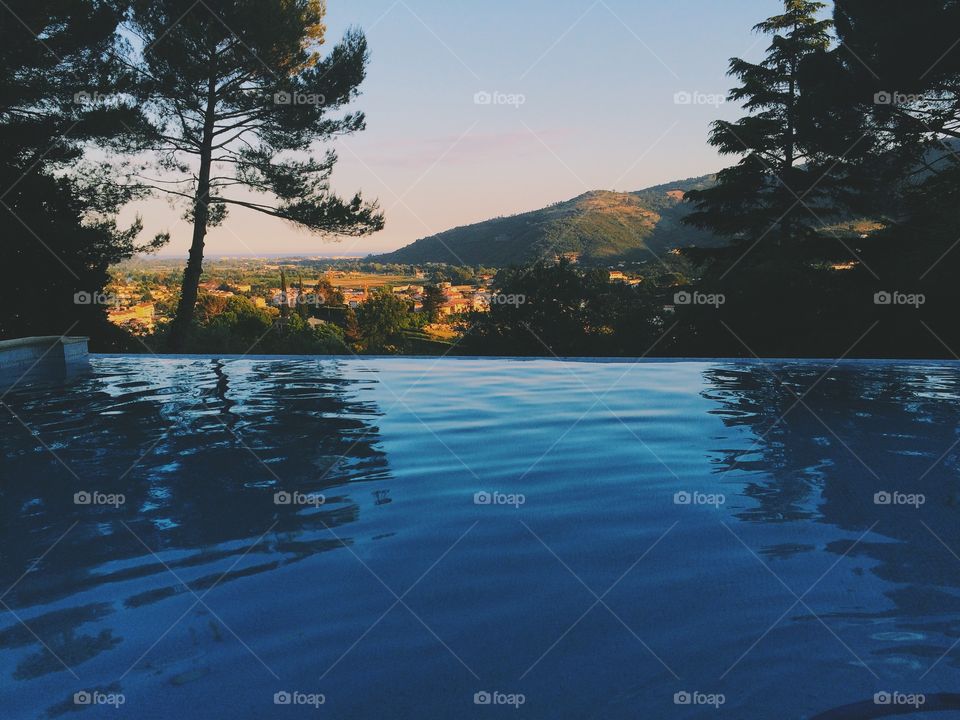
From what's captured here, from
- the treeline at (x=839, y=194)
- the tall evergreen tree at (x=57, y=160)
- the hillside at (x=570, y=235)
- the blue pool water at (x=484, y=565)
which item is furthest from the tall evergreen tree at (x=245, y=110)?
the hillside at (x=570, y=235)

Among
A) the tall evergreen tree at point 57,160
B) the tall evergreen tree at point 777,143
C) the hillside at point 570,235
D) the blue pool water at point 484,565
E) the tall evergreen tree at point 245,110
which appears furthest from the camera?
the hillside at point 570,235

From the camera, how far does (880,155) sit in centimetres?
1672

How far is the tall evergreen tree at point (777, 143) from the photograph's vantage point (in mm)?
19391

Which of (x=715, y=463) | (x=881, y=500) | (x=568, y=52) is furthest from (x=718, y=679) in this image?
(x=568, y=52)

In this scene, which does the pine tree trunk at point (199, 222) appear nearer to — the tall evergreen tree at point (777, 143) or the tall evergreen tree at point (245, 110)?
the tall evergreen tree at point (245, 110)

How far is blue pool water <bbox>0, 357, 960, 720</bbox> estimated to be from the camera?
6.82 ft

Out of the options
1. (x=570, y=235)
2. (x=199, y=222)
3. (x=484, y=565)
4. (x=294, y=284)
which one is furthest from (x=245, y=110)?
(x=570, y=235)

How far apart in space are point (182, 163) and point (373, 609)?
14.5 meters

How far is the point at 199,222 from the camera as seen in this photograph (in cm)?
1507

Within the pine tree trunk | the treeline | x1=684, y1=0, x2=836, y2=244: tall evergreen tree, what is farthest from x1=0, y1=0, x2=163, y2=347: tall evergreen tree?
x1=684, y1=0, x2=836, y2=244: tall evergreen tree

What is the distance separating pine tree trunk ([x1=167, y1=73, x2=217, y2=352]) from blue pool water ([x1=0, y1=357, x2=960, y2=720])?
995 cm

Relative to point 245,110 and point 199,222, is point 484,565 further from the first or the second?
point 245,110

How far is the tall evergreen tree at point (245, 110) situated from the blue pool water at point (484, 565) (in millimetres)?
10329

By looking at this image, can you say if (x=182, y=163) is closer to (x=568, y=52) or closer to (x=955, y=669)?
(x=568, y=52)
